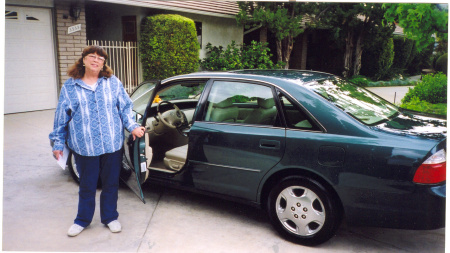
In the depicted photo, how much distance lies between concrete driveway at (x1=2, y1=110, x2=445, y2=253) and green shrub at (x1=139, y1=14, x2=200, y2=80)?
255 inches

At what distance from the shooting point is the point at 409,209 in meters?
2.86

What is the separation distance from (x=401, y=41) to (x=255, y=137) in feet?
66.9

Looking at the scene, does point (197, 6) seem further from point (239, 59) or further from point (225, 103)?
point (225, 103)

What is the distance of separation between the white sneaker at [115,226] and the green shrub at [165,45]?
7.68 m

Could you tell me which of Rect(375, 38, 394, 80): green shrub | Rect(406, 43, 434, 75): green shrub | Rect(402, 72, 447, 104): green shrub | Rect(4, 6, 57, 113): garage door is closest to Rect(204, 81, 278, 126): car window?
Rect(402, 72, 447, 104): green shrub

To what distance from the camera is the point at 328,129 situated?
10.3 feet

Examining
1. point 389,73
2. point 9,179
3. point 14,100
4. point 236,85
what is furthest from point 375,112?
point 389,73

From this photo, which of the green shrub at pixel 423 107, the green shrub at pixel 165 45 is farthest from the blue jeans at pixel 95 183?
the green shrub at pixel 165 45

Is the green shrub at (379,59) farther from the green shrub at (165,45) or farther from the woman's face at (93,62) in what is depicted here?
the woman's face at (93,62)

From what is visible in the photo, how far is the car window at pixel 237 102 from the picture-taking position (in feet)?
11.9

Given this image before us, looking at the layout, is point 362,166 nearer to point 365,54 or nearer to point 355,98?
point 355,98

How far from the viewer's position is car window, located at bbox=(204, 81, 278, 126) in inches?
142

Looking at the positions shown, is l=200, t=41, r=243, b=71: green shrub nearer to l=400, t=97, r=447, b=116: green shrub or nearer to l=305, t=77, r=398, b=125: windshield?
l=400, t=97, r=447, b=116: green shrub

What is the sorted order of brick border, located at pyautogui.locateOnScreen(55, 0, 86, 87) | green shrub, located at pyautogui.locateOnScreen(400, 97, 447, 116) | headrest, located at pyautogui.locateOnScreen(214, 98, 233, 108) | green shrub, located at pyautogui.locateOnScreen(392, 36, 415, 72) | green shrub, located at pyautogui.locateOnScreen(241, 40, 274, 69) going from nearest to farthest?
headrest, located at pyautogui.locateOnScreen(214, 98, 233, 108), green shrub, located at pyautogui.locateOnScreen(400, 97, 447, 116), brick border, located at pyautogui.locateOnScreen(55, 0, 86, 87), green shrub, located at pyautogui.locateOnScreen(241, 40, 274, 69), green shrub, located at pyautogui.locateOnScreen(392, 36, 415, 72)
